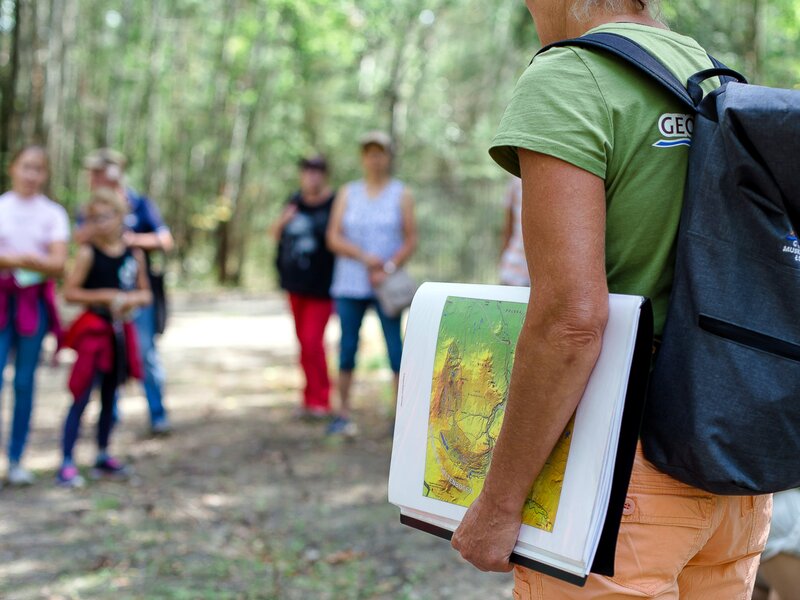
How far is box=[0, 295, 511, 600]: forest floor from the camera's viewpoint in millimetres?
3965

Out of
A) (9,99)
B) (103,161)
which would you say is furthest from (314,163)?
(9,99)

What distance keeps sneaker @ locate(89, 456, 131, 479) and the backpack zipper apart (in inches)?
192

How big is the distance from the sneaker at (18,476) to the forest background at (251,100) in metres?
10.0

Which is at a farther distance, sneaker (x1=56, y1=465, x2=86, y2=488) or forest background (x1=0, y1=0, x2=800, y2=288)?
forest background (x1=0, y1=0, x2=800, y2=288)

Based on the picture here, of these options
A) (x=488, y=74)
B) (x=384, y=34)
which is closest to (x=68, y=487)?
(x=384, y=34)

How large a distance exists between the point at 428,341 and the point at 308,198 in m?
5.58

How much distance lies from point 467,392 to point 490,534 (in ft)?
0.87

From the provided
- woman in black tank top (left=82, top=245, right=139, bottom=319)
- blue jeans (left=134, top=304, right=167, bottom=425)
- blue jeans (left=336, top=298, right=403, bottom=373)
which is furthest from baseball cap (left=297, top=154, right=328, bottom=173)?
woman in black tank top (left=82, top=245, right=139, bottom=319)

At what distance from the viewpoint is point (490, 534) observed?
Answer: 1476 millimetres

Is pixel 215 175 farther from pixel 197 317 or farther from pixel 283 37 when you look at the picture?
pixel 197 317

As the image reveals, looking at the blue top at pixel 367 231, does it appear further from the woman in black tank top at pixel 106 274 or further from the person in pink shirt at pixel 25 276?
the person in pink shirt at pixel 25 276

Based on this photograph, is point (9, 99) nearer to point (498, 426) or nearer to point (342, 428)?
point (342, 428)

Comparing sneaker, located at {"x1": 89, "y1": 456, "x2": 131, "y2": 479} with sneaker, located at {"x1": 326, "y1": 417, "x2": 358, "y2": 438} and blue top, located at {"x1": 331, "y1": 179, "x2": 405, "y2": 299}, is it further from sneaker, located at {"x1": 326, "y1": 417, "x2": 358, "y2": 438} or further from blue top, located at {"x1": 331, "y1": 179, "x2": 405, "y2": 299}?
blue top, located at {"x1": 331, "y1": 179, "x2": 405, "y2": 299}

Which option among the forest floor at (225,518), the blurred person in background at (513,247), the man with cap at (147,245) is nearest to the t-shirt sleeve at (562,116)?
the forest floor at (225,518)
